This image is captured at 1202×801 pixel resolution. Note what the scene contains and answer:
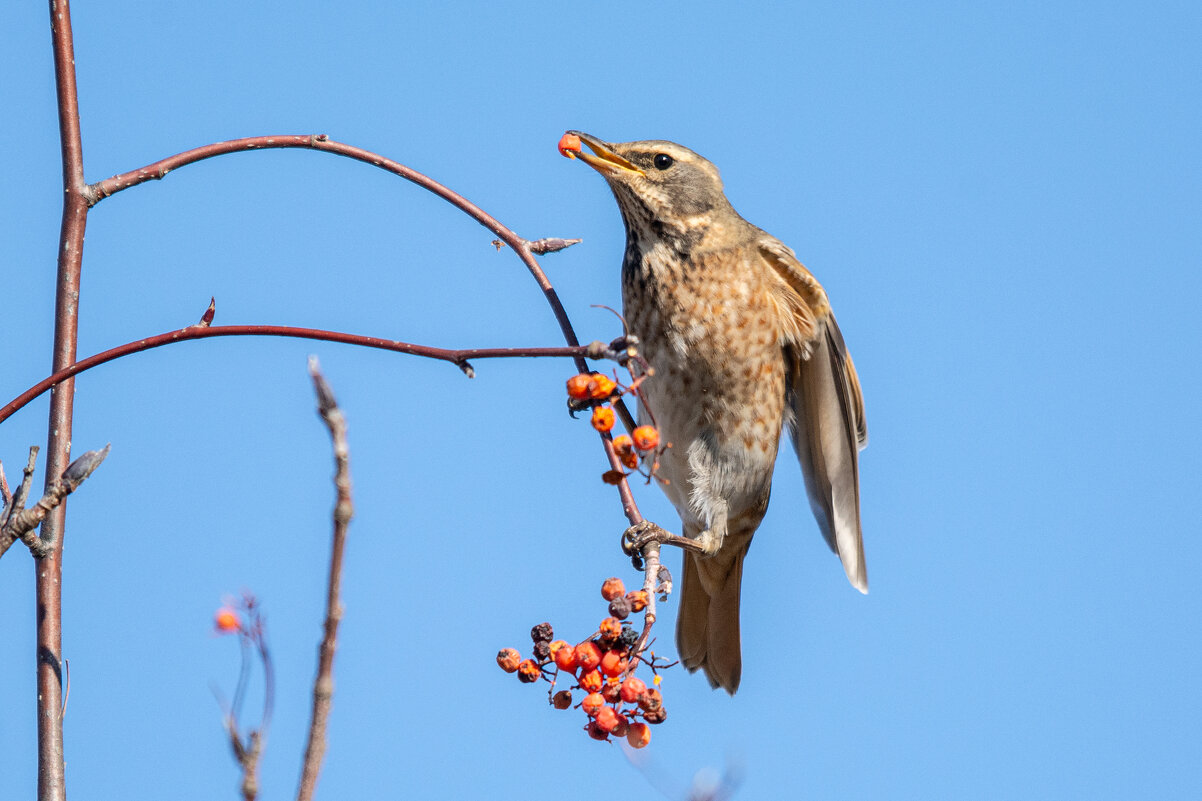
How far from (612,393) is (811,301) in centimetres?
287

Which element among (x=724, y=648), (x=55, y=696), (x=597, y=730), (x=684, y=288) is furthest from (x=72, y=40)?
(x=724, y=648)

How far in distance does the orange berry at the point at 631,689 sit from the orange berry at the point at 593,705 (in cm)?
6

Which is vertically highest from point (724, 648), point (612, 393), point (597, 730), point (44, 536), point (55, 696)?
point (724, 648)

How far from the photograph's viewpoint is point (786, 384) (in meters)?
6.20

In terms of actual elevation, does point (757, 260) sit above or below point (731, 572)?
above

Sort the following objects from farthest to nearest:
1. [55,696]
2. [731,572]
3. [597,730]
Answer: [731,572] < [597,730] < [55,696]

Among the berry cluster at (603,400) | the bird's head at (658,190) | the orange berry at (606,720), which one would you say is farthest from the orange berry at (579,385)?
the bird's head at (658,190)

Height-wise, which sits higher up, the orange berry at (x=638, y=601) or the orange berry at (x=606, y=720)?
the orange berry at (x=638, y=601)

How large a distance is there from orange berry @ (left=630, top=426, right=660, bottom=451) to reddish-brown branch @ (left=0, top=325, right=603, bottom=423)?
1.01 m

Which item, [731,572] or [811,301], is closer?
[811,301]

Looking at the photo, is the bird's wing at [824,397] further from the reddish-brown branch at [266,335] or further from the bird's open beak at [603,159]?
the reddish-brown branch at [266,335]

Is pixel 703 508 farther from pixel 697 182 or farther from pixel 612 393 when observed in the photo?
pixel 612 393

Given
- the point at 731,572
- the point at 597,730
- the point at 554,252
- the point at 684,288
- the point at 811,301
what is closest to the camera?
the point at 597,730

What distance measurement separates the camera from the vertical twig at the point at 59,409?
8.09 ft
